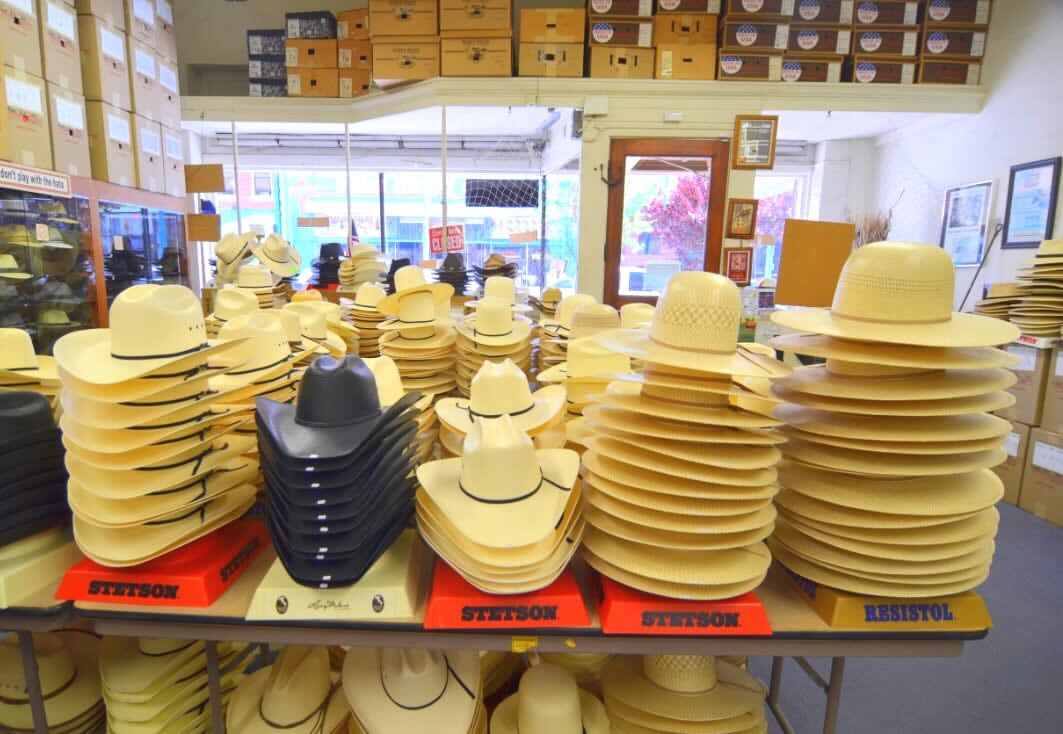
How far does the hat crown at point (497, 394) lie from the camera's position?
1596 millimetres

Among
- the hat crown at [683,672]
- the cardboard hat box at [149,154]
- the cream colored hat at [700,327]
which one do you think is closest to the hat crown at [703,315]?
the cream colored hat at [700,327]

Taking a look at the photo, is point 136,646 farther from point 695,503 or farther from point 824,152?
point 824,152

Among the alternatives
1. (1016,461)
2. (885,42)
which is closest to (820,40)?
(885,42)

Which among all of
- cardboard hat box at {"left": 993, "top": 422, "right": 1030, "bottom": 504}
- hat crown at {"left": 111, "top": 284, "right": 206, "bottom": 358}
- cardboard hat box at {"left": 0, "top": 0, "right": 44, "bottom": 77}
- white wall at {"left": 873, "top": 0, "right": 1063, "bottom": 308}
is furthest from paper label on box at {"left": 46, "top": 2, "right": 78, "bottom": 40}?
white wall at {"left": 873, "top": 0, "right": 1063, "bottom": 308}

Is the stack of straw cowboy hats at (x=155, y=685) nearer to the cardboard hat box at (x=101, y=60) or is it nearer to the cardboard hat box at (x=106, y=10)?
the cardboard hat box at (x=101, y=60)

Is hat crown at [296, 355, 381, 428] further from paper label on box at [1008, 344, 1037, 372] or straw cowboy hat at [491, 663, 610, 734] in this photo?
paper label on box at [1008, 344, 1037, 372]

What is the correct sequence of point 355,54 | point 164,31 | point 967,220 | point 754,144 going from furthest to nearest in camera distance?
point 355,54, point 967,220, point 164,31, point 754,144

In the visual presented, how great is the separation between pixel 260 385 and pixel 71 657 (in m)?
1.06

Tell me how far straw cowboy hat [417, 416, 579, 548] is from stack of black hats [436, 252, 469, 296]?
9.84ft

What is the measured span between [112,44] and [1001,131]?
23.9ft

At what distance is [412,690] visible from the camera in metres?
1.41

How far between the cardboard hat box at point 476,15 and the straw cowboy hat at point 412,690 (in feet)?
17.2

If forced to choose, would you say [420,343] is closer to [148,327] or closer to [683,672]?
[148,327]

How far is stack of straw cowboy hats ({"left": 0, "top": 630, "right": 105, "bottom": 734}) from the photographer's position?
5.43ft
